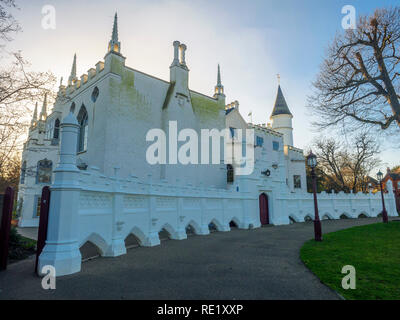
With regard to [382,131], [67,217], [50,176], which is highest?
[382,131]

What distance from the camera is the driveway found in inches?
189

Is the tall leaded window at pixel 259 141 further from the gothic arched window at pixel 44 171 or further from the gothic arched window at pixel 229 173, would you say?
the gothic arched window at pixel 44 171

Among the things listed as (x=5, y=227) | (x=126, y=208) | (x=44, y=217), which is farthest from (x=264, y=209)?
(x=5, y=227)

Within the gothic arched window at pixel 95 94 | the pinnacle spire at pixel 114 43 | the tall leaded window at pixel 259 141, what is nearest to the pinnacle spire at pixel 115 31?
the pinnacle spire at pixel 114 43

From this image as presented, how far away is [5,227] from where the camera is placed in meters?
7.02

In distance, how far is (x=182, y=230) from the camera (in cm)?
1319

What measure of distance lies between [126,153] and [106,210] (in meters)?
8.39

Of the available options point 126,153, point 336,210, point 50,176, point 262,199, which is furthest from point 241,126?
point 50,176

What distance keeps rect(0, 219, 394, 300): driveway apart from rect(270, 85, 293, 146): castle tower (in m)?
30.7

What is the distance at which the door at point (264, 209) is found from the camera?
20.1m

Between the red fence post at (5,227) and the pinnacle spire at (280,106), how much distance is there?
36.8m

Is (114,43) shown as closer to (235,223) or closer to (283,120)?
Answer: (235,223)
